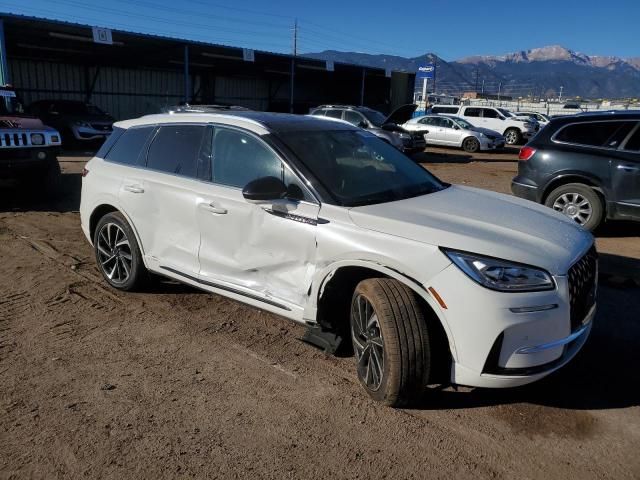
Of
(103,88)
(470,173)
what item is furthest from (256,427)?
(103,88)

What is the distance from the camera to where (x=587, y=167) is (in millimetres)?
7230

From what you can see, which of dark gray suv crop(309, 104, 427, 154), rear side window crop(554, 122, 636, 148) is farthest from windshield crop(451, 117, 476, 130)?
rear side window crop(554, 122, 636, 148)

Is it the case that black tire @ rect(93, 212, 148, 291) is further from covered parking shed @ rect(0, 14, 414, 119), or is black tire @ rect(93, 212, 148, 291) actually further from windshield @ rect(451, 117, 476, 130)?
windshield @ rect(451, 117, 476, 130)

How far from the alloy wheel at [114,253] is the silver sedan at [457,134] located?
18603 mm

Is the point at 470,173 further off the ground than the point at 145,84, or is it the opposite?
the point at 145,84

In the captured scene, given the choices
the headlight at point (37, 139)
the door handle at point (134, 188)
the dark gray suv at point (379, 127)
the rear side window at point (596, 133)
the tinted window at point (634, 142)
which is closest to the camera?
the door handle at point (134, 188)

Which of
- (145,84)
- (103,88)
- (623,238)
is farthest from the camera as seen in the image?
(145,84)

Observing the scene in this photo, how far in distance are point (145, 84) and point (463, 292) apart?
97.7 ft

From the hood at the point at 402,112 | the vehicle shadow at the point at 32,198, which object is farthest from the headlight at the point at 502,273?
the hood at the point at 402,112

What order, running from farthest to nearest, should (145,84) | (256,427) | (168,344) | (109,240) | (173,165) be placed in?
(145,84)
(109,240)
(173,165)
(168,344)
(256,427)

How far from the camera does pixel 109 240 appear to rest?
16.0 ft

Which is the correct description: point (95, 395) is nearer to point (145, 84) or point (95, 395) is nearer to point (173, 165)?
point (173, 165)

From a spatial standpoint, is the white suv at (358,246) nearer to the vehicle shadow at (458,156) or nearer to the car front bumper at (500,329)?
the car front bumper at (500,329)

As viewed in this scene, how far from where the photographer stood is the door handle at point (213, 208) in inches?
150
